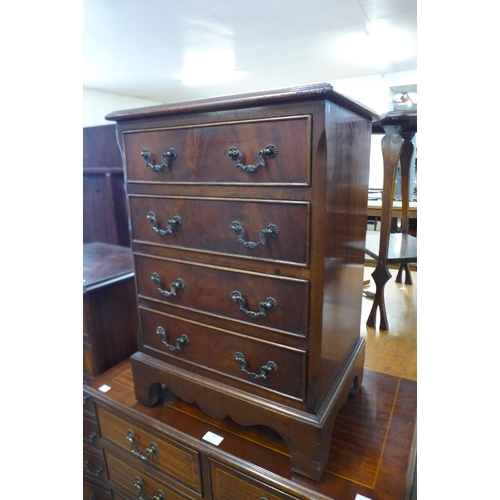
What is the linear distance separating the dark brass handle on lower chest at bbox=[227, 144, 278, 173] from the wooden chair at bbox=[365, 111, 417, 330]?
21.8 inches

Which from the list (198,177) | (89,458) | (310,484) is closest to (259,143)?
(198,177)

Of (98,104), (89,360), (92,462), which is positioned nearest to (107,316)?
(89,360)

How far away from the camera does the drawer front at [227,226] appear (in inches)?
25.1

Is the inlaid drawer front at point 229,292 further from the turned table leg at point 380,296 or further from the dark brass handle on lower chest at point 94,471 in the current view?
the dark brass handle on lower chest at point 94,471

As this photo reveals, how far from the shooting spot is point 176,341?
87cm

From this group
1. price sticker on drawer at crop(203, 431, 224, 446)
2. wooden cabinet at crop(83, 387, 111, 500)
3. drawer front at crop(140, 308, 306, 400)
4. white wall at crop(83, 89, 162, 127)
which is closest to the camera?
drawer front at crop(140, 308, 306, 400)

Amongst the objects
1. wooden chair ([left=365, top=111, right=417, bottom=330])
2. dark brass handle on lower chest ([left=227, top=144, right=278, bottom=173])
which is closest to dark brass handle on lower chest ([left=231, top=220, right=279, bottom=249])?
dark brass handle on lower chest ([left=227, top=144, right=278, bottom=173])

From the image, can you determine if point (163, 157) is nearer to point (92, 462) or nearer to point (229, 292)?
point (229, 292)

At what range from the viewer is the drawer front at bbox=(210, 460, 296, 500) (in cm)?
73

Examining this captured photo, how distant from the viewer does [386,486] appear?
2.28 feet

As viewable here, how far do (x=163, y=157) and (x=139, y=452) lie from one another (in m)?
0.78

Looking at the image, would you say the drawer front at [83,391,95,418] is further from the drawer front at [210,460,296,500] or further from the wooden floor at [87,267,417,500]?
the drawer front at [210,460,296,500]

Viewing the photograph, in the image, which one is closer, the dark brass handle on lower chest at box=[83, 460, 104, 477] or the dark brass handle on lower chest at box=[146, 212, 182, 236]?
the dark brass handle on lower chest at box=[146, 212, 182, 236]
